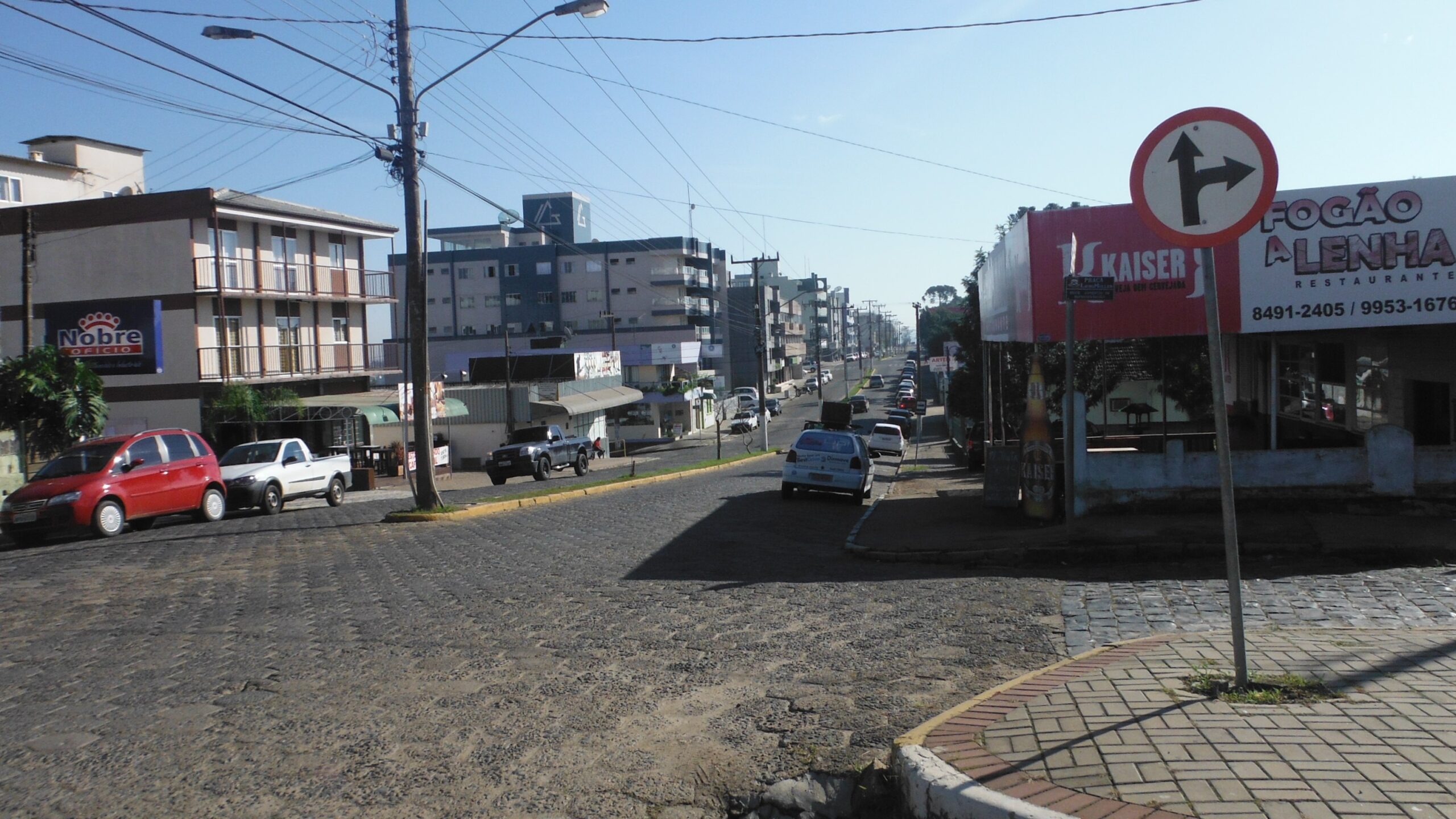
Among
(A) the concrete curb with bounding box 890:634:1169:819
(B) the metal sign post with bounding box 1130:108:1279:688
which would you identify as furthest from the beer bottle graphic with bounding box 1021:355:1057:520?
(A) the concrete curb with bounding box 890:634:1169:819

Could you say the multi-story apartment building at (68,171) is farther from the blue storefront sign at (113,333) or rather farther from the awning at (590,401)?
the awning at (590,401)

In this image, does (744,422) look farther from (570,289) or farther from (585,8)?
(585,8)

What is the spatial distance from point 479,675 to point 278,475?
624 inches

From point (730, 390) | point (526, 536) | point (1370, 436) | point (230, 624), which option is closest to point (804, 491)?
point (526, 536)

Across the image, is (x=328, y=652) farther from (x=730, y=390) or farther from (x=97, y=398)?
(x=730, y=390)

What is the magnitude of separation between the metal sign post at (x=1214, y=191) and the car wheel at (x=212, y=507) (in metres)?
17.7

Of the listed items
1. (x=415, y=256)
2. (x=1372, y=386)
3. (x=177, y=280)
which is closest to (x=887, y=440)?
(x=177, y=280)

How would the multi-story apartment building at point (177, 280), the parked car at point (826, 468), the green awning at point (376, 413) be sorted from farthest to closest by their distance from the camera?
1. the green awning at point (376, 413)
2. the multi-story apartment building at point (177, 280)
3. the parked car at point (826, 468)

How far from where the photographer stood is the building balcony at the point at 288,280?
108 feet

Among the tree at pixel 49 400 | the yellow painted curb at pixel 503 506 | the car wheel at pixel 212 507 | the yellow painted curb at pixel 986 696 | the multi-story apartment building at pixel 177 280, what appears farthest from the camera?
the multi-story apartment building at pixel 177 280

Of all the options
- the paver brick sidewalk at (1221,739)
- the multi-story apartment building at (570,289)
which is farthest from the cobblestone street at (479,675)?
the multi-story apartment building at (570,289)

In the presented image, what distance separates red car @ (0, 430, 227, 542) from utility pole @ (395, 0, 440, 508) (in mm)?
4274

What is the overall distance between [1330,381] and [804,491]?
9.55 m

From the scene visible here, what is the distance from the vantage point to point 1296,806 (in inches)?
156
